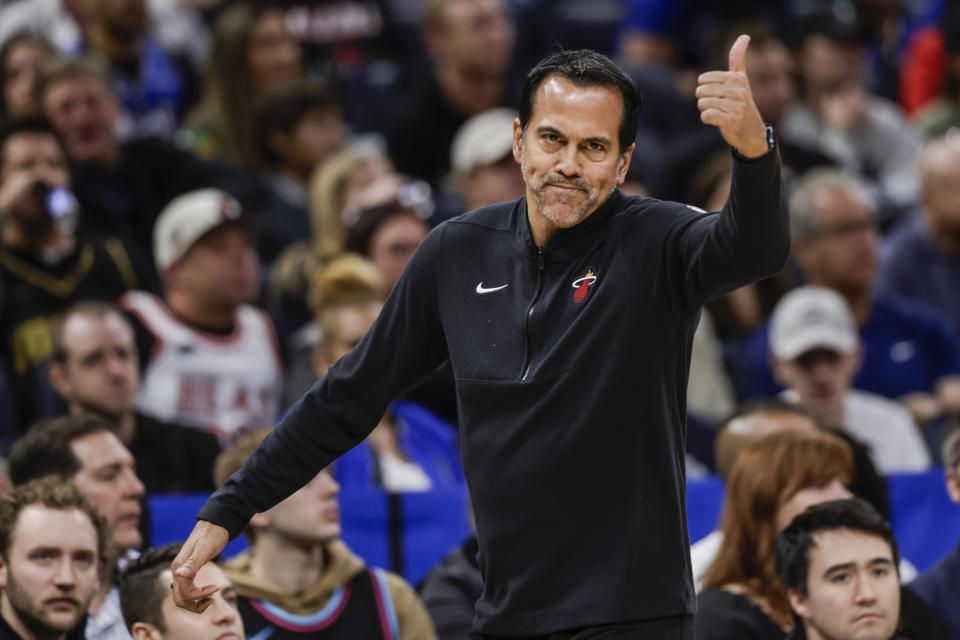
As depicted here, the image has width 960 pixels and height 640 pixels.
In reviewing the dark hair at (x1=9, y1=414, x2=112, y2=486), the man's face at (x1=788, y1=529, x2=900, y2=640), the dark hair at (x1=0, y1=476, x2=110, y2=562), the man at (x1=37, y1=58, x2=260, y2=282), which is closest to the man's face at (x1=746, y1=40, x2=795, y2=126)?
the man at (x1=37, y1=58, x2=260, y2=282)

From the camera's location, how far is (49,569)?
4289 mm

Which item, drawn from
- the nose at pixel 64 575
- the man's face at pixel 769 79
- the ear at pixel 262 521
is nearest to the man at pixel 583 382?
the nose at pixel 64 575

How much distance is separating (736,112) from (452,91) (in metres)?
6.04

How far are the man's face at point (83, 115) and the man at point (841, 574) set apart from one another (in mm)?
4165

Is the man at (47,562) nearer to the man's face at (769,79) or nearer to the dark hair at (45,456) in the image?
the dark hair at (45,456)

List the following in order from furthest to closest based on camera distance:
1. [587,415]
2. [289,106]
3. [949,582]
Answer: [289,106] < [949,582] < [587,415]

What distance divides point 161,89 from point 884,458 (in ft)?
14.7

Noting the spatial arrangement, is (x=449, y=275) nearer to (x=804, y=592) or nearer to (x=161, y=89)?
(x=804, y=592)

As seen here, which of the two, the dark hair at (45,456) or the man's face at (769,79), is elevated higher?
the man's face at (769,79)

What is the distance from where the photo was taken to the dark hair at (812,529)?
14.4ft

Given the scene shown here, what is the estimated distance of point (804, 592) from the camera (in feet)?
14.3

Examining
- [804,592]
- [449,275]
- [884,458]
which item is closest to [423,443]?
[884,458]

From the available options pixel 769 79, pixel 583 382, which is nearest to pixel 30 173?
pixel 769 79

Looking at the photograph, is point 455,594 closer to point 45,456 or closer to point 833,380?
point 45,456
